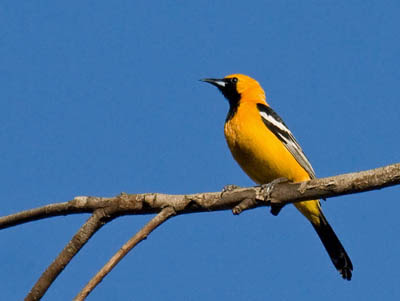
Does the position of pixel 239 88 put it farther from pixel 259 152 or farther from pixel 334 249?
pixel 334 249

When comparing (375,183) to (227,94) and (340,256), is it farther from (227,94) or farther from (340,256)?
(227,94)

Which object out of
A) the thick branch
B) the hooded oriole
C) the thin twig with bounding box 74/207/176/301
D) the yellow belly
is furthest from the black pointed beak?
the thin twig with bounding box 74/207/176/301

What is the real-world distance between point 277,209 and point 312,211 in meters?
2.42

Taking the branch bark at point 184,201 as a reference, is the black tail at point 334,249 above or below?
above

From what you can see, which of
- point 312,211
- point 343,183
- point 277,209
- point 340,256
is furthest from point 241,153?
point 343,183

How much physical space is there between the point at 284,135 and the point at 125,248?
3374mm

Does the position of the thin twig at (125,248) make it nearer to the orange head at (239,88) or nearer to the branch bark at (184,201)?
the branch bark at (184,201)

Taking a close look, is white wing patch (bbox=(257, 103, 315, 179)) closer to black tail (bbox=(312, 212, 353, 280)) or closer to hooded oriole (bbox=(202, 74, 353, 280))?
hooded oriole (bbox=(202, 74, 353, 280))

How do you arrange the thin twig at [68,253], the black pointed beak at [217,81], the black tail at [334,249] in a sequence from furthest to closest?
the black pointed beak at [217,81] < the black tail at [334,249] < the thin twig at [68,253]

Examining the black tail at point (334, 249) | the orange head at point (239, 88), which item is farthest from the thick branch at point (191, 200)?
the orange head at point (239, 88)

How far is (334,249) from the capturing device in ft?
20.9

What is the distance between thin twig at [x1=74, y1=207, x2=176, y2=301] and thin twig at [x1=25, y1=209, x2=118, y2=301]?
1.31ft

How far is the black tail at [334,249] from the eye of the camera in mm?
6141

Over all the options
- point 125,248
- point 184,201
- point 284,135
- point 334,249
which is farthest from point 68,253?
point 334,249
